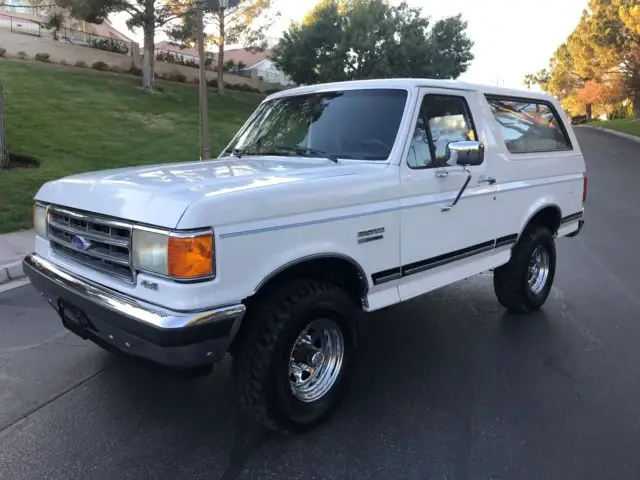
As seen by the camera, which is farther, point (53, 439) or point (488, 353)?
point (488, 353)

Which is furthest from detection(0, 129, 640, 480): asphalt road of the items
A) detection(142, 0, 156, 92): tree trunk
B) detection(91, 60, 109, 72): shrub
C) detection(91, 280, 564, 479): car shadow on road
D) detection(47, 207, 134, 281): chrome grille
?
detection(91, 60, 109, 72): shrub

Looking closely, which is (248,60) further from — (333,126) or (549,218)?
(333,126)

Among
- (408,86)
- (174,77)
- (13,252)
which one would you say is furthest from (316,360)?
(174,77)

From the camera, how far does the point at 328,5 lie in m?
38.3

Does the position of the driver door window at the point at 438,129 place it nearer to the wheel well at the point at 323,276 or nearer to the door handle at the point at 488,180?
the door handle at the point at 488,180

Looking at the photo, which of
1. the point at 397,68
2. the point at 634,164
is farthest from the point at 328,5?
the point at 634,164

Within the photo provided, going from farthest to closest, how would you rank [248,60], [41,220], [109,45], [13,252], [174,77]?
[248,60], [174,77], [109,45], [13,252], [41,220]

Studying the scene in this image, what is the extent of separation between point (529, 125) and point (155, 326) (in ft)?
12.8

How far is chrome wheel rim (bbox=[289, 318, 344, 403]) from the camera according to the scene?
10.8ft

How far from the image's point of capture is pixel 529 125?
5117 mm

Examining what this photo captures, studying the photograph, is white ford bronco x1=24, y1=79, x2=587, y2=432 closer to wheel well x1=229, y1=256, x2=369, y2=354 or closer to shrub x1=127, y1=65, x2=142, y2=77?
wheel well x1=229, y1=256, x2=369, y2=354

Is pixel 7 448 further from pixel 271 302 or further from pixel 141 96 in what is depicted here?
pixel 141 96

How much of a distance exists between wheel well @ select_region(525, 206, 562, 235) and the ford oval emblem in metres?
3.78

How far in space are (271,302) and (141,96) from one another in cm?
2525
